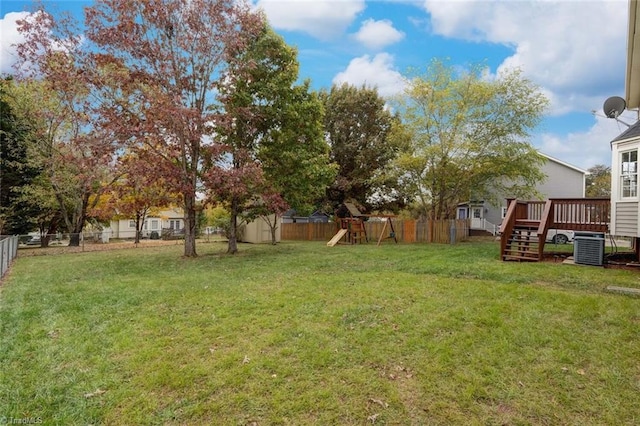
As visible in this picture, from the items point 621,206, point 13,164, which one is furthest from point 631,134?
point 13,164

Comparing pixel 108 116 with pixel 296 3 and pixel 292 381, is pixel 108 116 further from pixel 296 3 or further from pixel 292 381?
pixel 292 381

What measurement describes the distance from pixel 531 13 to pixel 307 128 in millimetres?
8160

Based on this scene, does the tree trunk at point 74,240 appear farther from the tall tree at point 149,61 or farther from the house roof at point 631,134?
the house roof at point 631,134

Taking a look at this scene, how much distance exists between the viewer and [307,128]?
1398 cm

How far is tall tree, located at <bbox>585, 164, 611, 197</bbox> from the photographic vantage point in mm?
33250

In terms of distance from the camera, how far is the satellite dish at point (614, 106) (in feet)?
36.3

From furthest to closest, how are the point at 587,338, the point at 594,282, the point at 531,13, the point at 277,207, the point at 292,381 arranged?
the point at 277,207
the point at 531,13
the point at 594,282
the point at 587,338
the point at 292,381

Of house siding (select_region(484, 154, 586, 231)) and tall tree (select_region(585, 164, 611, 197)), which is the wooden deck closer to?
house siding (select_region(484, 154, 586, 231))

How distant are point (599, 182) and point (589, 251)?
33.0 metres

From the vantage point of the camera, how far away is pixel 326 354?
12.7ft

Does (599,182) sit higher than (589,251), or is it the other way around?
(599,182)

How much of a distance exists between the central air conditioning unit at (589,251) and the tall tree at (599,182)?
31.0m

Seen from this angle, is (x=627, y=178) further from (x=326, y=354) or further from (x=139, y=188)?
(x=139, y=188)

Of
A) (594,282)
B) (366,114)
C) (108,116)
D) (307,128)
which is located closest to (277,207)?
(307,128)
